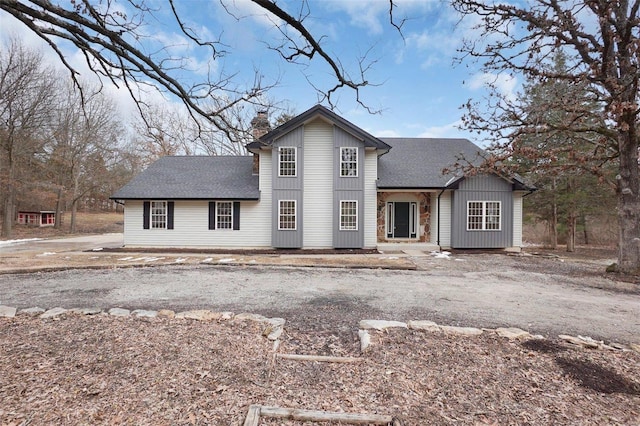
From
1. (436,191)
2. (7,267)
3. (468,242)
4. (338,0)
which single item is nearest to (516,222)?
(468,242)

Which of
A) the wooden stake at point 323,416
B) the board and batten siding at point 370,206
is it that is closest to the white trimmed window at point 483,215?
the board and batten siding at point 370,206

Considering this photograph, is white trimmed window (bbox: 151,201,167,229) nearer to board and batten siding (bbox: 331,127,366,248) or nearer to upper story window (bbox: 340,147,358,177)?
board and batten siding (bbox: 331,127,366,248)

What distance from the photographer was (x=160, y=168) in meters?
15.2

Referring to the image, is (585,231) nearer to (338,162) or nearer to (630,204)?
(630,204)

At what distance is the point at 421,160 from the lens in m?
15.3

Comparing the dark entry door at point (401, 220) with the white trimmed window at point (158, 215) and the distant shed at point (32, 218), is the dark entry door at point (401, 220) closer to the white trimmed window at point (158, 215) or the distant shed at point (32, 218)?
the white trimmed window at point (158, 215)

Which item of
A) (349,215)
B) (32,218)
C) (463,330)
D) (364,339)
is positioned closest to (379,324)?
Result: (364,339)

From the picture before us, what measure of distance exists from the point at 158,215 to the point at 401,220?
37.9 ft

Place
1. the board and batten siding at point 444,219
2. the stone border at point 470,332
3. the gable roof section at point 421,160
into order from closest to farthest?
the stone border at point 470,332
the gable roof section at point 421,160
the board and batten siding at point 444,219

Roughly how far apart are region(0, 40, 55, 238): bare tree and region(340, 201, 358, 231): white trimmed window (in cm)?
1805

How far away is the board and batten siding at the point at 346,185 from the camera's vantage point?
1318 centimetres

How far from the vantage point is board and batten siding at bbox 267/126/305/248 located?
13.1m

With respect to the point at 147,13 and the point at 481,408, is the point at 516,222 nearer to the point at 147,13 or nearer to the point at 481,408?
the point at 481,408

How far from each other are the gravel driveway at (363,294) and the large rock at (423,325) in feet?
1.20
